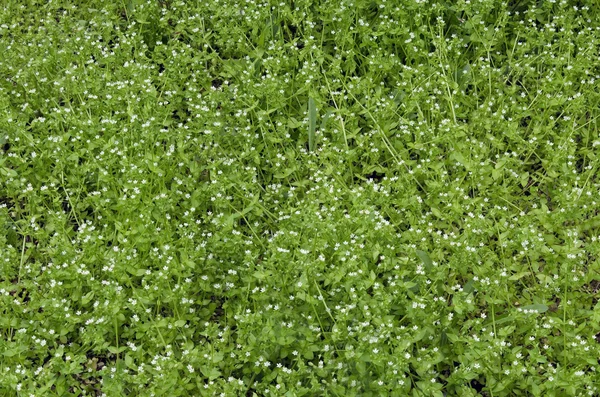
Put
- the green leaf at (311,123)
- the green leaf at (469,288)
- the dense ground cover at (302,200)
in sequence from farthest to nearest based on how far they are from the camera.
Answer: the green leaf at (311,123)
the green leaf at (469,288)
the dense ground cover at (302,200)

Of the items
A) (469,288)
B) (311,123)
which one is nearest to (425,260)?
(469,288)

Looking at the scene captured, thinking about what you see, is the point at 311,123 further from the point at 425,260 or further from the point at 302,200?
the point at 425,260

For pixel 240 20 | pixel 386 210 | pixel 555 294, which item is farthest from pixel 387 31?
pixel 555 294

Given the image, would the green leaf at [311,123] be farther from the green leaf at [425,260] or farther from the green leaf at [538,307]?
the green leaf at [538,307]

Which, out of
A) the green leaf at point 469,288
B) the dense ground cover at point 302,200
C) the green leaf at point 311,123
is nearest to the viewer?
the dense ground cover at point 302,200

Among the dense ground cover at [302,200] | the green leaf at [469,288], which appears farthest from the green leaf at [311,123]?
the green leaf at [469,288]
